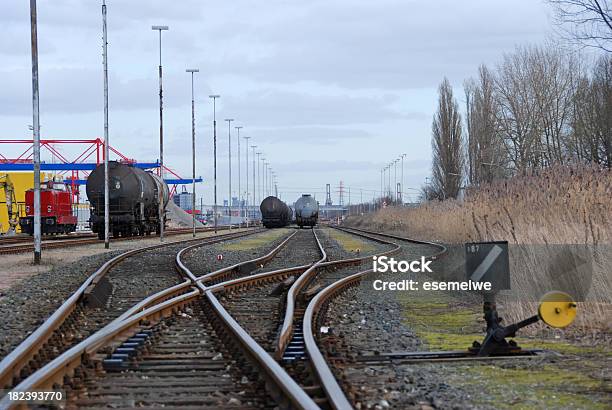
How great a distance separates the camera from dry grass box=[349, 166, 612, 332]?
1077 cm

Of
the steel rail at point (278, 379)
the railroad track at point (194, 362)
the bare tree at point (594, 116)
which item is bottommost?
the railroad track at point (194, 362)

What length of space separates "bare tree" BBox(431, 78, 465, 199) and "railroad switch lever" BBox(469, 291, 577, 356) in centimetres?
6740

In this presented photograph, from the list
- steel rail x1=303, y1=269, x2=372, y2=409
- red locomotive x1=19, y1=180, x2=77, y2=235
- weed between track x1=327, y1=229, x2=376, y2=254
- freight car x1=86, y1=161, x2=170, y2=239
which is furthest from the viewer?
red locomotive x1=19, y1=180, x2=77, y2=235

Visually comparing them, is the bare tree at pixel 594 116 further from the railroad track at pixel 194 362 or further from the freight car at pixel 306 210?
the railroad track at pixel 194 362

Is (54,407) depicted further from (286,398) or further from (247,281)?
(247,281)

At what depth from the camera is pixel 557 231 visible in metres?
12.8

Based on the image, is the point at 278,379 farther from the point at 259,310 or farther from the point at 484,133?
the point at 484,133

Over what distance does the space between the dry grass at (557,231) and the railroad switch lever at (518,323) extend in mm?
1622

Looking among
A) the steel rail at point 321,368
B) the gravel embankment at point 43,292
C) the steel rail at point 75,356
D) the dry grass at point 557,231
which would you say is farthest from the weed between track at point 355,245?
the steel rail at point 75,356

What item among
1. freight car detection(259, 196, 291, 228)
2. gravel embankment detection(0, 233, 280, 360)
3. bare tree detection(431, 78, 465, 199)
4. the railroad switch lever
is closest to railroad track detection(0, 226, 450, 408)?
gravel embankment detection(0, 233, 280, 360)

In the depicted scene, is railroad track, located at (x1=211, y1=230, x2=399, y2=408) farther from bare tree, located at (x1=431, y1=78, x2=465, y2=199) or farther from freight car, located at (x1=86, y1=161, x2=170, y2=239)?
bare tree, located at (x1=431, y1=78, x2=465, y2=199)

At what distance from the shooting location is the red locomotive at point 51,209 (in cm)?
5081

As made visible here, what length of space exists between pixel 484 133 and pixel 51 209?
102 feet

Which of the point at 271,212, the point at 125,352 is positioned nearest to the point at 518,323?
the point at 125,352
